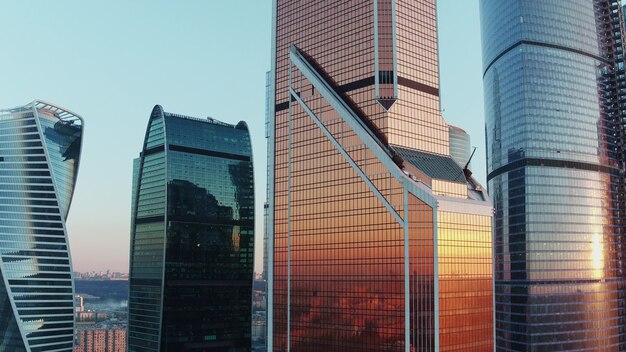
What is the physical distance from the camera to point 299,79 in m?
148

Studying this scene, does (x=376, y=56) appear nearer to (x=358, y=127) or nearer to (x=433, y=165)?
(x=358, y=127)

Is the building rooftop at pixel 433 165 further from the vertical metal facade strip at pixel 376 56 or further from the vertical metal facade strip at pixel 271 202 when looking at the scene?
the vertical metal facade strip at pixel 271 202

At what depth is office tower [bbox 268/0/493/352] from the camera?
119562mm

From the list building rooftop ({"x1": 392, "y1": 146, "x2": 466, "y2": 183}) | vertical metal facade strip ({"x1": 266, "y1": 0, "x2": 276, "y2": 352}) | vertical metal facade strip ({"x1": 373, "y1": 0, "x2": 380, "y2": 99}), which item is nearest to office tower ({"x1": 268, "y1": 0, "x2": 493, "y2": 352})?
vertical metal facade strip ({"x1": 373, "y1": 0, "x2": 380, "y2": 99})

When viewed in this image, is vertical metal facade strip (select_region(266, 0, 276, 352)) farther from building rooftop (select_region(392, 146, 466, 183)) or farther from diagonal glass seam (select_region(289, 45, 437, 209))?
building rooftop (select_region(392, 146, 466, 183))

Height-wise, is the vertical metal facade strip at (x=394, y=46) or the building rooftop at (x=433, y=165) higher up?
the vertical metal facade strip at (x=394, y=46)

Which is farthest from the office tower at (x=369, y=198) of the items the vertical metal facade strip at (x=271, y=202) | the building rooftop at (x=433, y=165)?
the vertical metal facade strip at (x=271, y=202)

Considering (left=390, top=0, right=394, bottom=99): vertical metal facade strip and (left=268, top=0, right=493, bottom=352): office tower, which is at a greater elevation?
(left=390, top=0, right=394, bottom=99): vertical metal facade strip

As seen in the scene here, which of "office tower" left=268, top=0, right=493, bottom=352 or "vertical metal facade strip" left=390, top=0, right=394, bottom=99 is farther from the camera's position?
"vertical metal facade strip" left=390, top=0, right=394, bottom=99

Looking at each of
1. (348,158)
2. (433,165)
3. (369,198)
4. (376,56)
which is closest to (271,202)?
(348,158)

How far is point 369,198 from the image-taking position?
127875mm

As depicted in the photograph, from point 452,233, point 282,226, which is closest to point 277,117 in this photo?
point 282,226

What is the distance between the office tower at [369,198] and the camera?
120 m

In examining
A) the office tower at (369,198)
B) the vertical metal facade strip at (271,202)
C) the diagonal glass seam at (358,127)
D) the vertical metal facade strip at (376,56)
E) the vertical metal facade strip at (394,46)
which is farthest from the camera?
the vertical metal facade strip at (271,202)
